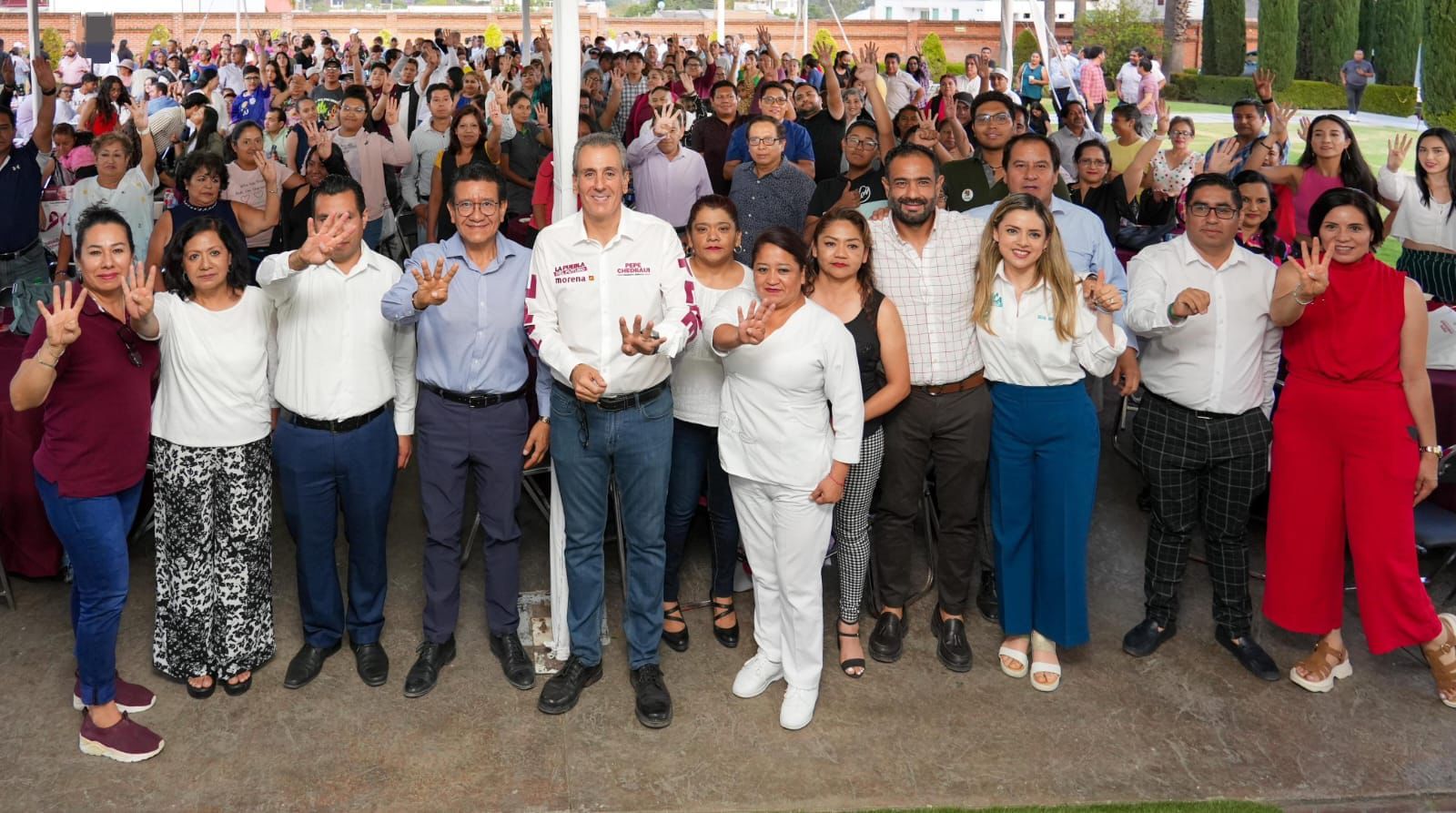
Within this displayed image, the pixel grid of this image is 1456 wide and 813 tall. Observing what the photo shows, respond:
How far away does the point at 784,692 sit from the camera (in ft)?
14.3

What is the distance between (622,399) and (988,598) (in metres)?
1.90

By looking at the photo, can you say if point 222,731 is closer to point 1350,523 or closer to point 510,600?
point 510,600

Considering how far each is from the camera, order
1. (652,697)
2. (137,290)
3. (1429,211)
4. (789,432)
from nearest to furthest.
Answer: (137,290) < (789,432) < (652,697) < (1429,211)

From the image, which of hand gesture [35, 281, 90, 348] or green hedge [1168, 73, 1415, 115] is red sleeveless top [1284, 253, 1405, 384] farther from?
green hedge [1168, 73, 1415, 115]

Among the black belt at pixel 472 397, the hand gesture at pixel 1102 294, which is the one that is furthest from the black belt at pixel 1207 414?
the black belt at pixel 472 397

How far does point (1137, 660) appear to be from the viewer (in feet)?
15.4

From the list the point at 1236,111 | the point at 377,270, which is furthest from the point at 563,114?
the point at 1236,111

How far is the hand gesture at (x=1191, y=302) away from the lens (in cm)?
413

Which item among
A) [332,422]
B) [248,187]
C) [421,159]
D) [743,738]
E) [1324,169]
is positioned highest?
[421,159]

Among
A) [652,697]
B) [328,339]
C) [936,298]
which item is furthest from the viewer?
[936,298]

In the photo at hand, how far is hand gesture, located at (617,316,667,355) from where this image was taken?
3.74 m

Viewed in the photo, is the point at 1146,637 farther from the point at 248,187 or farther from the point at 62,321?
the point at 248,187

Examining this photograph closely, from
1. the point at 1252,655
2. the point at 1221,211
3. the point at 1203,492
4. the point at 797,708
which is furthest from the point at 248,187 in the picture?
the point at 1252,655

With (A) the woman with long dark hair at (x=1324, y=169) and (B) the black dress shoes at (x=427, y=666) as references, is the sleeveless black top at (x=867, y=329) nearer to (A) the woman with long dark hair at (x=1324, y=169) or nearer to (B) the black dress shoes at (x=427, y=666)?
(B) the black dress shoes at (x=427, y=666)
